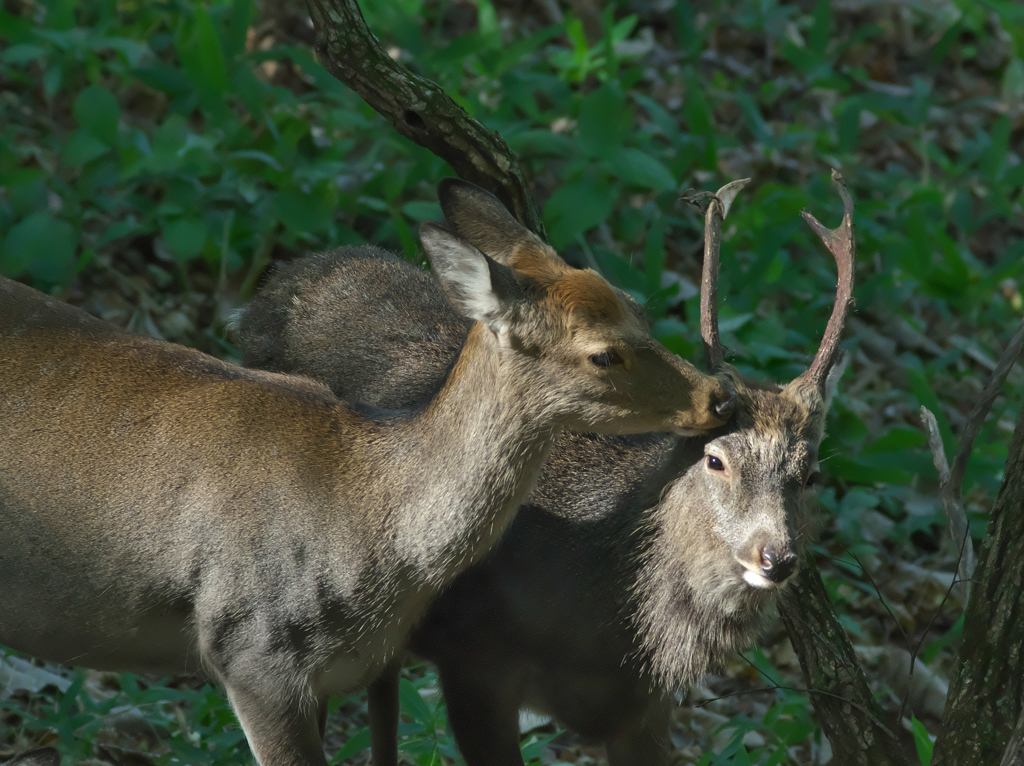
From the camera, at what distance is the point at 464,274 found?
346 centimetres

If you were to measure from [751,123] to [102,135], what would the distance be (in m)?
3.90

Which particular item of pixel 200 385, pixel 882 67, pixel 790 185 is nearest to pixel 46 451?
pixel 200 385

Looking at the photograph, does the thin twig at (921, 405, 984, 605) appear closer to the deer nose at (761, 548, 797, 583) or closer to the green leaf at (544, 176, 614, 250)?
the deer nose at (761, 548, 797, 583)

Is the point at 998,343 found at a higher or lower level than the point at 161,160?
higher

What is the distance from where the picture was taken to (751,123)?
297 inches

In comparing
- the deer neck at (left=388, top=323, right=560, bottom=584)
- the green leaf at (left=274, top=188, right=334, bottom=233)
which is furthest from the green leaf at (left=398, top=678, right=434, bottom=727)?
the green leaf at (left=274, top=188, right=334, bottom=233)

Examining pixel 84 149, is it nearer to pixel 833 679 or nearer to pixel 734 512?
pixel 734 512

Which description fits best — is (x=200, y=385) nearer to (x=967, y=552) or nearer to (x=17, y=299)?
(x=17, y=299)

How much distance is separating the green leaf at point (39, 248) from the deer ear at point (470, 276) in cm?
285

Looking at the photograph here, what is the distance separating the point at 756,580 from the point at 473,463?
35.7 inches

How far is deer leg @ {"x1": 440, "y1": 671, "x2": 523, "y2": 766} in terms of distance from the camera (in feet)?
13.3

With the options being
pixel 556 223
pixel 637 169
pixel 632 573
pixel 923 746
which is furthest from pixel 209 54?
pixel 923 746

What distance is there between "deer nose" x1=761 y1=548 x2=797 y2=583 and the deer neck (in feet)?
2.36

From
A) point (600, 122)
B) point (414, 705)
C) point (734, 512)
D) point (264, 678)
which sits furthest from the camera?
point (600, 122)
